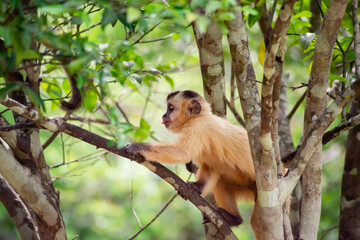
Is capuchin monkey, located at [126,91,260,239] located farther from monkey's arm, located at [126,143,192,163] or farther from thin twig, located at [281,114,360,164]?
thin twig, located at [281,114,360,164]

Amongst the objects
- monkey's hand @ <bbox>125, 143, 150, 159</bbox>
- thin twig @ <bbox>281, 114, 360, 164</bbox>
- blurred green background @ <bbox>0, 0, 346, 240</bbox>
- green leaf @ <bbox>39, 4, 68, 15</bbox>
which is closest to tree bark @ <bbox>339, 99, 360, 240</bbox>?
thin twig @ <bbox>281, 114, 360, 164</bbox>

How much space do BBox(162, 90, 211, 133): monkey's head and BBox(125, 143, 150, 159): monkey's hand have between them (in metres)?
1.07

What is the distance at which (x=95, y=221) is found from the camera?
11172 mm

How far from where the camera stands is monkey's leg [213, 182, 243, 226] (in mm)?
5689

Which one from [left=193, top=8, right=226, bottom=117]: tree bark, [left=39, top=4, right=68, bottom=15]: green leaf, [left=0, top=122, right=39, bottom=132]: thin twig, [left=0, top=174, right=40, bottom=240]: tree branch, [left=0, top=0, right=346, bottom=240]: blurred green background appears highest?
[left=0, top=0, right=346, bottom=240]: blurred green background

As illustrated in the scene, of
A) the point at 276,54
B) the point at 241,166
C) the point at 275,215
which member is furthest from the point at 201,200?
the point at 276,54

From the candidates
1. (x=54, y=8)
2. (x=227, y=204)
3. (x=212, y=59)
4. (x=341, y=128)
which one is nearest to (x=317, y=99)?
(x=341, y=128)

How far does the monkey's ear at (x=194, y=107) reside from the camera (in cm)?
582

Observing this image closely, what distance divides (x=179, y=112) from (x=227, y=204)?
126 cm

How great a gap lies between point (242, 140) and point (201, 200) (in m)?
1.41

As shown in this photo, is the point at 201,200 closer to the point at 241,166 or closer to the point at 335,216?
the point at 241,166

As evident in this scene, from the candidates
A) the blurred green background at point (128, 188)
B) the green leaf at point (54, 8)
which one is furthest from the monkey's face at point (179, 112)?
the green leaf at point (54, 8)

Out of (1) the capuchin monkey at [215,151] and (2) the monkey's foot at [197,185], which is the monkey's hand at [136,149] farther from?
(2) the monkey's foot at [197,185]

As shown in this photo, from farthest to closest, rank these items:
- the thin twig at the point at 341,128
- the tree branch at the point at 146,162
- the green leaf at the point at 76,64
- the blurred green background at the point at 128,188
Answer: the blurred green background at the point at 128,188 < the thin twig at the point at 341,128 < the tree branch at the point at 146,162 < the green leaf at the point at 76,64
